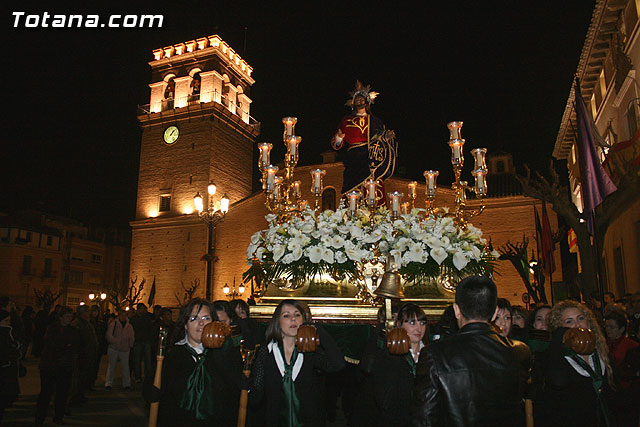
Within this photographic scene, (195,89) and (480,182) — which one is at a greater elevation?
(195,89)

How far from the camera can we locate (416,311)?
4.16 meters

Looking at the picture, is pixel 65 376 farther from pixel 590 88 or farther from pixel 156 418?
pixel 590 88

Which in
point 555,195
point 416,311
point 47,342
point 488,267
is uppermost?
point 555,195

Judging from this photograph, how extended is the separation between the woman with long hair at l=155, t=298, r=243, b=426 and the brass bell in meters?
1.39

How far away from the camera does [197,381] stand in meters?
3.89

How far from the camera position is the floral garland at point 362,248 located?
566 cm

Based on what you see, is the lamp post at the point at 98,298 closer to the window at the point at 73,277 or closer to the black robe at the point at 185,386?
the window at the point at 73,277

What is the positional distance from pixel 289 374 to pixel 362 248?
2228 millimetres

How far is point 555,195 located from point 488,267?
6223 millimetres

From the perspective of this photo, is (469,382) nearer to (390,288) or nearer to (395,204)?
(390,288)

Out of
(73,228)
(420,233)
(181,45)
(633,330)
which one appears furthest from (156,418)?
(73,228)

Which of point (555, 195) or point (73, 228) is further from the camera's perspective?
point (73, 228)

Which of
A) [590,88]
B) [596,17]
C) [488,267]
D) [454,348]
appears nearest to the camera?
[454,348]

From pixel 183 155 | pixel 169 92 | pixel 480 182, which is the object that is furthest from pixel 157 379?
pixel 169 92
